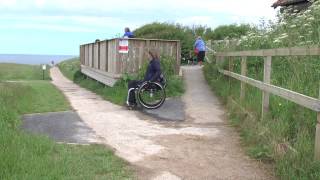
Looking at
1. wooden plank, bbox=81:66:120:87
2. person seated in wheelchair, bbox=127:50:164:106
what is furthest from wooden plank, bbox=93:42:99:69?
person seated in wheelchair, bbox=127:50:164:106

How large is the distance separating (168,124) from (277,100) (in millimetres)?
3221

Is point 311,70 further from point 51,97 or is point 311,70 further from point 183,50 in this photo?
point 183,50

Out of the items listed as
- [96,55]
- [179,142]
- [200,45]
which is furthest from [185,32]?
[179,142]

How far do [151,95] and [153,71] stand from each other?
61 cm

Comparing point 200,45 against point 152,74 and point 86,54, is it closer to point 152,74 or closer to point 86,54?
point 86,54

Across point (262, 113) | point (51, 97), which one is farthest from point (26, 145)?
point (51, 97)

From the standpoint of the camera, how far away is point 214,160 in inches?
324

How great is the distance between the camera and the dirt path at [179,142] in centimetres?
755

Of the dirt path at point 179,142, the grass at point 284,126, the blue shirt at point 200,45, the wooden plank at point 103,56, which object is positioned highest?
the blue shirt at point 200,45

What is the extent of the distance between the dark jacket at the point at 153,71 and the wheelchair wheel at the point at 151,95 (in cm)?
15

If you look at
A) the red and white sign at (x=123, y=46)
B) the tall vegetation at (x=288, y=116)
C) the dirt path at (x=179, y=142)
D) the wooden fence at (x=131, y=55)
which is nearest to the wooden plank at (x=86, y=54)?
the wooden fence at (x=131, y=55)

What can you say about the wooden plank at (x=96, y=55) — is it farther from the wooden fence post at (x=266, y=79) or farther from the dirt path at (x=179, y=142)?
the wooden fence post at (x=266, y=79)

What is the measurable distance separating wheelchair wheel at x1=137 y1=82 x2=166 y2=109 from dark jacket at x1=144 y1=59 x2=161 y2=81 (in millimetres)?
150

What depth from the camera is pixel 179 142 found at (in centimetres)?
967
